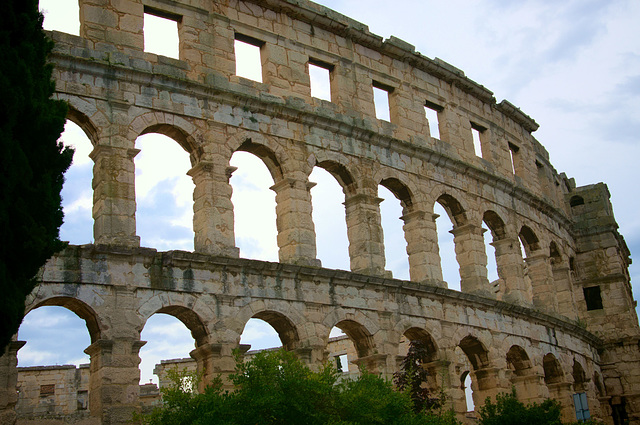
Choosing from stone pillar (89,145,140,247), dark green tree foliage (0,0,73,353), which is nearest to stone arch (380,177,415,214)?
stone pillar (89,145,140,247)

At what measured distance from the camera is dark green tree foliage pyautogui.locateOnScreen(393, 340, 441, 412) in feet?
54.3

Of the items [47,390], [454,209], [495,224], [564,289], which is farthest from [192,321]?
[564,289]

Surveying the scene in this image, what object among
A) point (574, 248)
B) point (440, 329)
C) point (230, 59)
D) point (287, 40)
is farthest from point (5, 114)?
point (574, 248)

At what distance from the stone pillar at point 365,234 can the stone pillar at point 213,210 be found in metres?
3.26

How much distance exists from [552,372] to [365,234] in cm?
799

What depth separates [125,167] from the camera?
1484 centimetres

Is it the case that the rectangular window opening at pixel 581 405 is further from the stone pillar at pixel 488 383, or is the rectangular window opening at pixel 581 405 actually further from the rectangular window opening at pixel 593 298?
the rectangular window opening at pixel 593 298

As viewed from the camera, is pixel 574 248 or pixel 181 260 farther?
pixel 574 248

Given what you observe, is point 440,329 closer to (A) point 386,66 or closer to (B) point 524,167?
(A) point 386,66

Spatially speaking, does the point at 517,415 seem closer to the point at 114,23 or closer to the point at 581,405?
the point at 581,405

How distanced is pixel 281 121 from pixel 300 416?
8085 millimetres

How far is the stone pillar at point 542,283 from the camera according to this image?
23078 millimetres

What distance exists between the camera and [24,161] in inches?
384

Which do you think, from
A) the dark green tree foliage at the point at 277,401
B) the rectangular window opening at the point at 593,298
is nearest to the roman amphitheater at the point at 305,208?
the rectangular window opening at the point at 593,298
